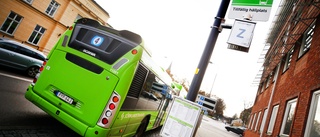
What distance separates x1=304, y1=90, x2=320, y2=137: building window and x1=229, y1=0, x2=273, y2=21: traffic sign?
3.35 meters

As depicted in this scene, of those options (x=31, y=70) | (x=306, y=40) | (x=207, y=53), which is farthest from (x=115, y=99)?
(x=31, y=70)

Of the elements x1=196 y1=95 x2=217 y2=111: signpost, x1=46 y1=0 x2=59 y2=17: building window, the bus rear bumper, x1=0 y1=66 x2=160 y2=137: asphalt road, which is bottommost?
x1=0 y1=66 x2=160 y2=137: asphalt road

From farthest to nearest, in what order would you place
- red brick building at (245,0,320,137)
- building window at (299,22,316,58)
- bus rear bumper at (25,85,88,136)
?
building window at (299,22,316,58) → red brick building at (245,0,320,137) → bus rear bumper at (25,85,88,136)

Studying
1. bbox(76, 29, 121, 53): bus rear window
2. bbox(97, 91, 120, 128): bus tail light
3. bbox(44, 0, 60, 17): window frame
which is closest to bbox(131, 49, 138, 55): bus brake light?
bbox(76, 29, 121, 53): bus rear window

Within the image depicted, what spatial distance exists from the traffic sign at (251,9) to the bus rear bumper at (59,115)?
160 inches

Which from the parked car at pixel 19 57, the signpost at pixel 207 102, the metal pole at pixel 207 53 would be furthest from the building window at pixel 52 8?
the metal pole at pixel 207 53

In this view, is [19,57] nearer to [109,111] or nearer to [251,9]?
[109,111]

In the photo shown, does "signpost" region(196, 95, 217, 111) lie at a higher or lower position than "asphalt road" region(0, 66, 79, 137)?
higher

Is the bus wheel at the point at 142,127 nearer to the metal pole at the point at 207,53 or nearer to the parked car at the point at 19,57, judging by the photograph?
the metal pole at the point at 207,53

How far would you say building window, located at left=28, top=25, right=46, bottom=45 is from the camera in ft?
78.4

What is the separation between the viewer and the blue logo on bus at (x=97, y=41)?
511cm

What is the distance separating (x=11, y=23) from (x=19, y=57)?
15.0 meters

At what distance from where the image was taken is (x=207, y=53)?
4180mm

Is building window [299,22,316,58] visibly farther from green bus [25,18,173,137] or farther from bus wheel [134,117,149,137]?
green bus [25,18,173,137]
